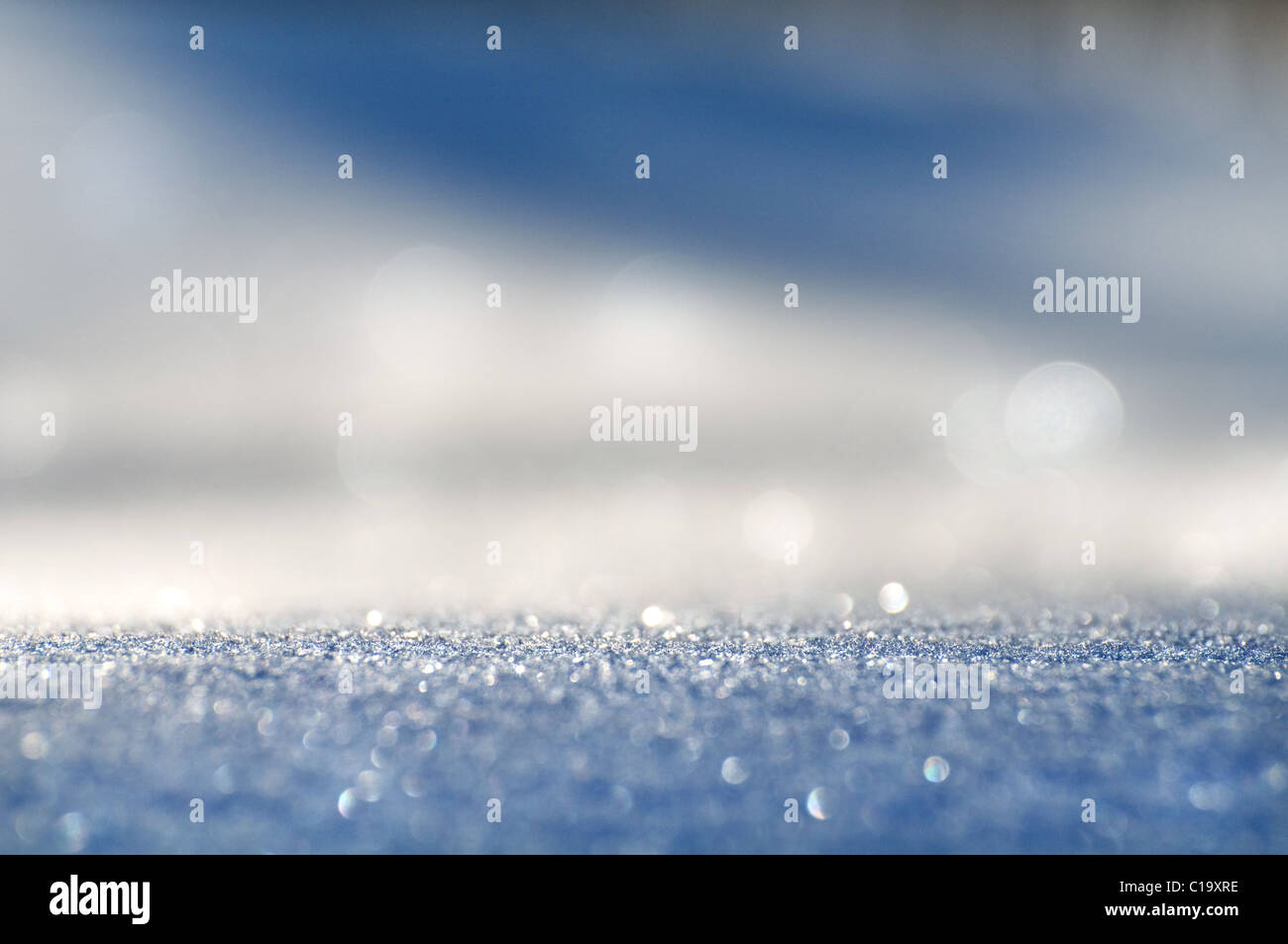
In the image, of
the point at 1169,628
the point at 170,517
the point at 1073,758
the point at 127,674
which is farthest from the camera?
the point at 170,517

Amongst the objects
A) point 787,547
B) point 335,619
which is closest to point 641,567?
point 787,547

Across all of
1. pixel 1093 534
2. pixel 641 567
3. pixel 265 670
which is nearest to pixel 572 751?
pixel 265 670

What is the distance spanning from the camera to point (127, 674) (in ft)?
2.25
